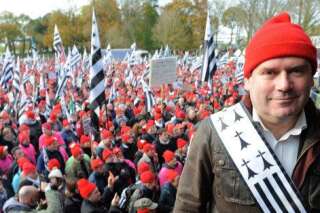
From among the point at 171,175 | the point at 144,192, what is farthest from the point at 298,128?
the point at 171,175

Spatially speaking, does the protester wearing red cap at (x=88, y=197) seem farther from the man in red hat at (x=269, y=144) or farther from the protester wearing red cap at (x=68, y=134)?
the protester wearing red cap at (x=68, y=134)

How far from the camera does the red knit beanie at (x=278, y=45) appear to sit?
4.75ft

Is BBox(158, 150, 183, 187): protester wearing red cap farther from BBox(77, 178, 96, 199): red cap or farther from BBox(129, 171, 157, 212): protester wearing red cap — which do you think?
BBox(77, 178, 96, 199): red cap

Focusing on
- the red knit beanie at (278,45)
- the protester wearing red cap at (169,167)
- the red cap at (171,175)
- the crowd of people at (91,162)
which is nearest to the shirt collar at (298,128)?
the red knit beanie at (278,45)

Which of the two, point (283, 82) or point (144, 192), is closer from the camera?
point (283, 82)

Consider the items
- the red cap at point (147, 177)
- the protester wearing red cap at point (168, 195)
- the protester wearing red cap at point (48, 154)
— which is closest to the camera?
the protester wearing red cap at point (168, 195)

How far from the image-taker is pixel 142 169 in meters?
6.27

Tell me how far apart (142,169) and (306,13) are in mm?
22598

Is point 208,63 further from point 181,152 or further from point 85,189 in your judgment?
point 85,189

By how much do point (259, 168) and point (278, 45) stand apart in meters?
0.46

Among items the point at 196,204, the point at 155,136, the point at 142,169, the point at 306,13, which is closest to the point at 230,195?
the point at 196,204

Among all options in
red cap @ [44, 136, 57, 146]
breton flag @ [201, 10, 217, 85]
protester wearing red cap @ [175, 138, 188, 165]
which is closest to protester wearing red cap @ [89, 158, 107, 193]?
red cap @ [44, 136, 57, 146]

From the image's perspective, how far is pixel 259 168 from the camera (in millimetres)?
1588

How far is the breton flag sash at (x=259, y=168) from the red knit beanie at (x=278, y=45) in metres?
0.22
